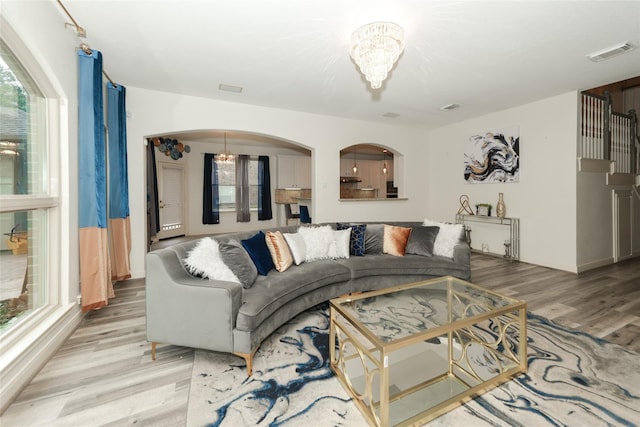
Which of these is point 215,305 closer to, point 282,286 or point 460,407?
point 282,286

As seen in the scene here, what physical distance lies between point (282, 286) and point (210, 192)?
6.54 meters

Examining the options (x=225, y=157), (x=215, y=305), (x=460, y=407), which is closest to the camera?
(x=460, y=407)

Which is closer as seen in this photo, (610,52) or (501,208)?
(610,52)

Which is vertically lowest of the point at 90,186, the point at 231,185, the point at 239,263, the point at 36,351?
the point at 36,351

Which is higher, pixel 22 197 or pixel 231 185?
pixel 231 185

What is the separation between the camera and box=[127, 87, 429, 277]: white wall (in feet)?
12.9

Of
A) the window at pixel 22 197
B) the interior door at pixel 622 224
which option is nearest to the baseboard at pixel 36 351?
the window at pixel 22 197

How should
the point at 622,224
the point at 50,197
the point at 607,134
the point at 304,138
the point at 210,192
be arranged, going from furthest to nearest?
the point at 210,192, the point at 304,138, the point at 622,224, the point at 607,134, the point at 50,197

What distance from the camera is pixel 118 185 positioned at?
3361 millimetres

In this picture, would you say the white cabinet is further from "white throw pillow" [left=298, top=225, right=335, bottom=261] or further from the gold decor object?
"white throw pillow" [left=298, top=225, right=335, bottom=261]

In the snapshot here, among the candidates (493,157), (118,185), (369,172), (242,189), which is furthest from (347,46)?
(369,172)

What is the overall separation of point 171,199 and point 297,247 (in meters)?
6.07

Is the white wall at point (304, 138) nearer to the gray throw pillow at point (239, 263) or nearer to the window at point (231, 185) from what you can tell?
the gray throw pillow at point (239, 263)

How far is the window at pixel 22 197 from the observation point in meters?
1.83
